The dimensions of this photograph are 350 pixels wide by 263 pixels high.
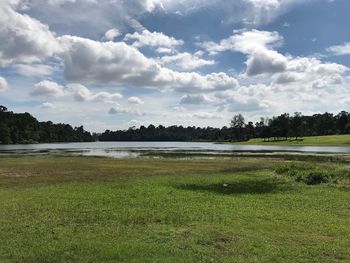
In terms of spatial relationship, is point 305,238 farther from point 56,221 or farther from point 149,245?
point 56,221

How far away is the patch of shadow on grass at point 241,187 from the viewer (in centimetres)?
2366

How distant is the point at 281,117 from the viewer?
177 meters

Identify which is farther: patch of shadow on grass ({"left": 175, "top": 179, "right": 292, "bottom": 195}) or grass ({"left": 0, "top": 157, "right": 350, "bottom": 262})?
Answer: patch of shadow on grass ({"left": 175, "top": 179, "right": 292, "bottom": 195})

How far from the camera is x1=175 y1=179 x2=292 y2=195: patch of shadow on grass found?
23.7 metres

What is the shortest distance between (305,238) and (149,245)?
15.8 ft

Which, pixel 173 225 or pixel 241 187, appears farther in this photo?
pixel 241 187

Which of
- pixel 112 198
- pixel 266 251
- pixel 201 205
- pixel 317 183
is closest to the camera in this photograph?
pixel 266 251

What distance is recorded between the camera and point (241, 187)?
25.6 meters

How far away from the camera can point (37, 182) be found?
29375 millimetres

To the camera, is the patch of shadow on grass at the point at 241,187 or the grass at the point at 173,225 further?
the patch of shadow on grass at the point at 241,187

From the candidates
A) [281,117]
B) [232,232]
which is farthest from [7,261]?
[281,117]

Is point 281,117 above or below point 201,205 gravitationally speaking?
above

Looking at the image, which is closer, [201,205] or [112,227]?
[112,227]

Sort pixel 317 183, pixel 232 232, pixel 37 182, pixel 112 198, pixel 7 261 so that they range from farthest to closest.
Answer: pixel 37 182
pixel 317 183
pixel 112 198
pixel 232 232
pixel 7 261
